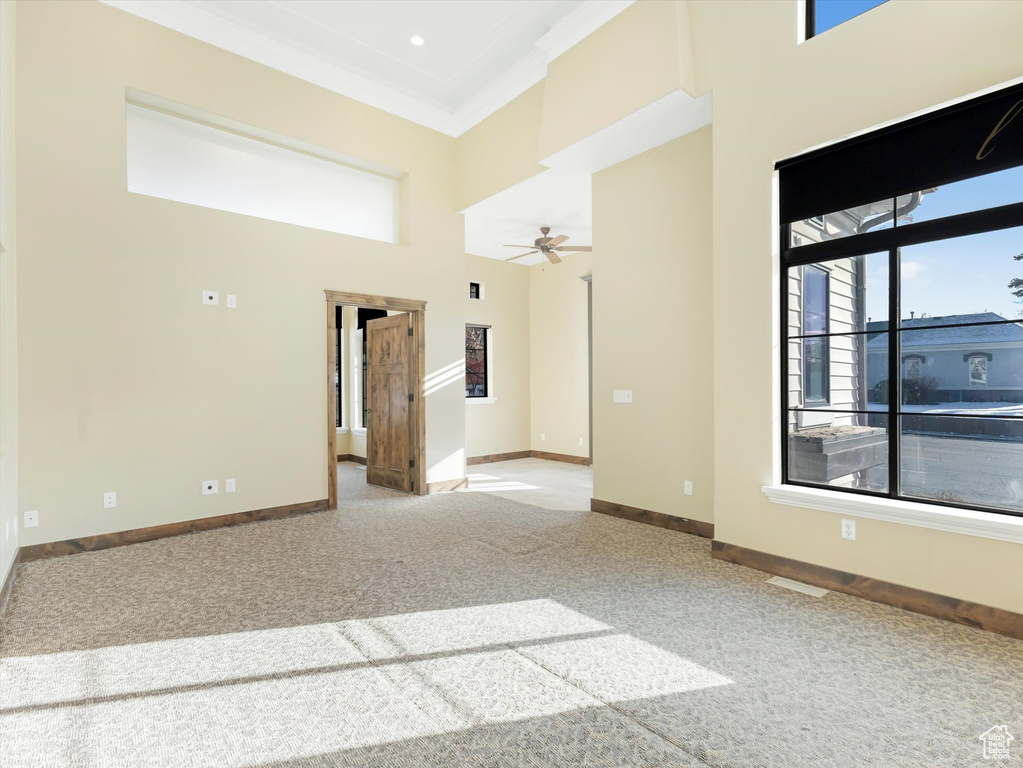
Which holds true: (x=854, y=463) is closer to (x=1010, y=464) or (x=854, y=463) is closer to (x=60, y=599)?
(x=1010, y=464)

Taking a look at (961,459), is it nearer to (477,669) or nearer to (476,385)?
(477,669)

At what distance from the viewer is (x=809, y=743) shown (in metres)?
1.78

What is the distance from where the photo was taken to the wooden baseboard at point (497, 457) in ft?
27.8

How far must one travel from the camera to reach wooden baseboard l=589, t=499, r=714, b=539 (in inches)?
170

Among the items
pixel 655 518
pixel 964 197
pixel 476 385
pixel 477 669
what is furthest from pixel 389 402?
pixel 964 197

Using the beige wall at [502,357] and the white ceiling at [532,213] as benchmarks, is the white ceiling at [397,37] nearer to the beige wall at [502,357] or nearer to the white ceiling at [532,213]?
the white ceiling at [532,213]

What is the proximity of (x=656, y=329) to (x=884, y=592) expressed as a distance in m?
2.59

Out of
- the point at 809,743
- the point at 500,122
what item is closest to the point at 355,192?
the point at 500,122

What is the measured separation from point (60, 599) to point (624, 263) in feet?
16.1

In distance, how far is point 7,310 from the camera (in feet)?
11.2

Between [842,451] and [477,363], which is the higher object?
[477,363]

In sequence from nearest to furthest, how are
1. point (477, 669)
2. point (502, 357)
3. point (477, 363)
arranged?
point (477, 669), point (477, 363), point (502, 357)

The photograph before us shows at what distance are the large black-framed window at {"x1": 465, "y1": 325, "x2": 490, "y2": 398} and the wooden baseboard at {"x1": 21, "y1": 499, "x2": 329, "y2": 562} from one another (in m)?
3.82

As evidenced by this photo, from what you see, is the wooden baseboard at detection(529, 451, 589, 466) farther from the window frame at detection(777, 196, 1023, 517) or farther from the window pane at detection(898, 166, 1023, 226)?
the window pane at detection(898, 166, 1023, 226)
